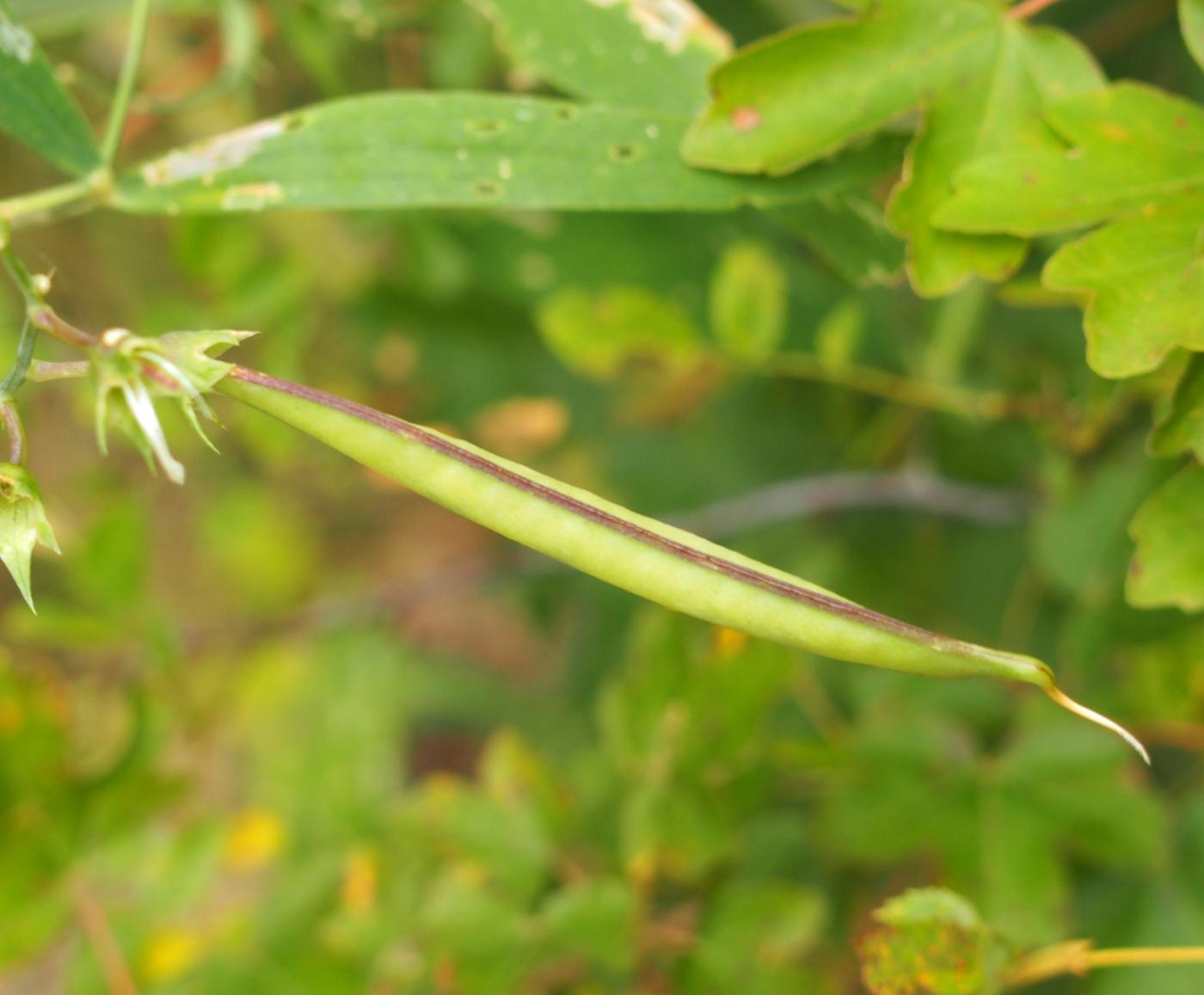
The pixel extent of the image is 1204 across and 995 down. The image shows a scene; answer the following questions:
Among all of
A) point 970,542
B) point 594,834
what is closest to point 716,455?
point 970,542

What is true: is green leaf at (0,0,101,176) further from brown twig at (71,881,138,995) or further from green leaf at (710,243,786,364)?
brown twig at (71,881,138,995)

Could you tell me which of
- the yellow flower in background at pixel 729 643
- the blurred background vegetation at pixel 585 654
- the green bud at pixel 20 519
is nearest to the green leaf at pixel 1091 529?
the blurred background vegetation at pixel 585 654

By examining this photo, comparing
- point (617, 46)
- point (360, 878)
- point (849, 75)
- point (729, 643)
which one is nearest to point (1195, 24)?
point (849, 75)

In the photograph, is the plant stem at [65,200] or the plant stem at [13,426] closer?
the plant stem at [13,426]

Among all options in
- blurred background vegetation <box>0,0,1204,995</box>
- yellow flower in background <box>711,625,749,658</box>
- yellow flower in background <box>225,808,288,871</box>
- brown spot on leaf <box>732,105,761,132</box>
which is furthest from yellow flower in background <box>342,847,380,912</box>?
brown spot on leaf <box>732,105,761,132</box>

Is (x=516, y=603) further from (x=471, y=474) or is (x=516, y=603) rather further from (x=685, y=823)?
(x=471, y=474)

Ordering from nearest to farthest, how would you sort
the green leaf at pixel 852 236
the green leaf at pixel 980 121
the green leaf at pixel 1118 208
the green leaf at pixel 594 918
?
the green leaf at pixel 1118 208, the green leaf at pixel 980 121, the green leaf at pixel 852 236, the green leaf at pixel 594 918

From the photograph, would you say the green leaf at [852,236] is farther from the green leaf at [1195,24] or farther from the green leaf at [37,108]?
the green leaf at [37,108]
